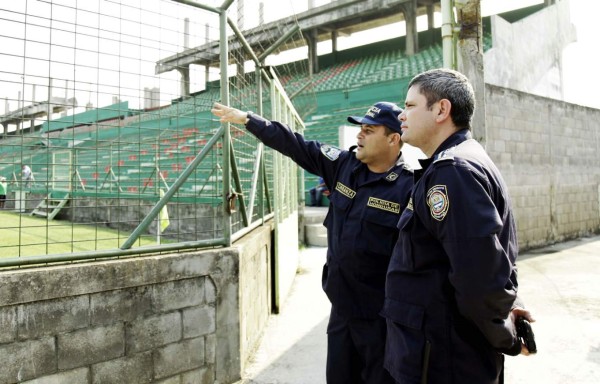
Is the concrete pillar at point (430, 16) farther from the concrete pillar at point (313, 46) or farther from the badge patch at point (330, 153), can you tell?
the badge patch at point (330, 153)

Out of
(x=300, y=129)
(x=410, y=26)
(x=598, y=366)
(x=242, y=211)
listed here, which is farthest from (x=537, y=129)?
(x=410, y=26)

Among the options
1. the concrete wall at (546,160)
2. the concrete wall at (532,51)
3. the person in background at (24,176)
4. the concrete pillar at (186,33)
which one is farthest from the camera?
the concrete wall at (532,51)

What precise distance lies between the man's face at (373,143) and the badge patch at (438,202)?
2.93 ft

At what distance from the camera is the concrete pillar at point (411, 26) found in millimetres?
16658

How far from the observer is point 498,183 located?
1.29 metres

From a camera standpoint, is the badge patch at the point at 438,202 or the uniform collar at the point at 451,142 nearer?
the badge patch at the point at 438,202

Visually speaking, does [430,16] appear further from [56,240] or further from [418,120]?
[418,120]

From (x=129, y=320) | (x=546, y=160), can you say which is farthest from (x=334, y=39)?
(x=129, y=320)

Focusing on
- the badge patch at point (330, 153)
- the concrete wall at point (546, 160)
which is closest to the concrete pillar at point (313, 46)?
the concrete wall at point (546, 160)

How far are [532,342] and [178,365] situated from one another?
5.83ft

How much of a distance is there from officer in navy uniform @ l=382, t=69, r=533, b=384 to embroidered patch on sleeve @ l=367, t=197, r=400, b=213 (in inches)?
20.2

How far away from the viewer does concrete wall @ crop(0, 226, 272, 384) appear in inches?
73.1

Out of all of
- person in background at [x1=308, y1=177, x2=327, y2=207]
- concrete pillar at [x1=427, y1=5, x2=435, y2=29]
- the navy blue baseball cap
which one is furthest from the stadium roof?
the navy blue baseball cap

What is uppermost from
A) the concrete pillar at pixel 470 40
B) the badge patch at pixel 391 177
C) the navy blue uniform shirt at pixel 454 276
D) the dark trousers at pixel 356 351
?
the concrete pillar at pixel 470 40
